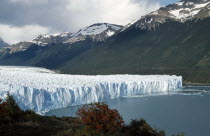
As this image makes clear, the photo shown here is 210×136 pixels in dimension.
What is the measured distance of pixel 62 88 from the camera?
34.4 meters

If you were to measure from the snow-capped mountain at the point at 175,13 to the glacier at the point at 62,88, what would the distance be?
10208 centimetres

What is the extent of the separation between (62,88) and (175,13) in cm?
14866

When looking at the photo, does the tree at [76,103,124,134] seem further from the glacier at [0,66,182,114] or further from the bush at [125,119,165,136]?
the glacier at [0,66,182,114]

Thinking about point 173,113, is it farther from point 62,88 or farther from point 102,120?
point 102,120

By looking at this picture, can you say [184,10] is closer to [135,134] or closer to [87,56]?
[87,56]

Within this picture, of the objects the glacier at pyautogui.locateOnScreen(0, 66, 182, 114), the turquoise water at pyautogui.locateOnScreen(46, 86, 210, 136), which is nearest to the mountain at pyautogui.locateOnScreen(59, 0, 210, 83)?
the glacier at pyautogui.locateOnScreen(0, 66, 182, 114)

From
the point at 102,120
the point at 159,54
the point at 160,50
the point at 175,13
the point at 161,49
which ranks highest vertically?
the point at 175,13

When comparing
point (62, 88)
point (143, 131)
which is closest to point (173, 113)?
point (62, 88)

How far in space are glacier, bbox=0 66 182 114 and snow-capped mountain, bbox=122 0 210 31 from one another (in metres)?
102

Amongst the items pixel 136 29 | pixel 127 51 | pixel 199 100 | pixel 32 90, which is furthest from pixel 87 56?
pixel 32 90

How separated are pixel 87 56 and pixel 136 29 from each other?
133ft

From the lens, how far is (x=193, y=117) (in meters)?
29.7

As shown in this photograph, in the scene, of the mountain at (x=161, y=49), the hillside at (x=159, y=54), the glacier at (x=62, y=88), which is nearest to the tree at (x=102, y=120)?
the glacier at (x=62, y=88)

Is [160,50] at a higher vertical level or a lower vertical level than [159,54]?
higher
